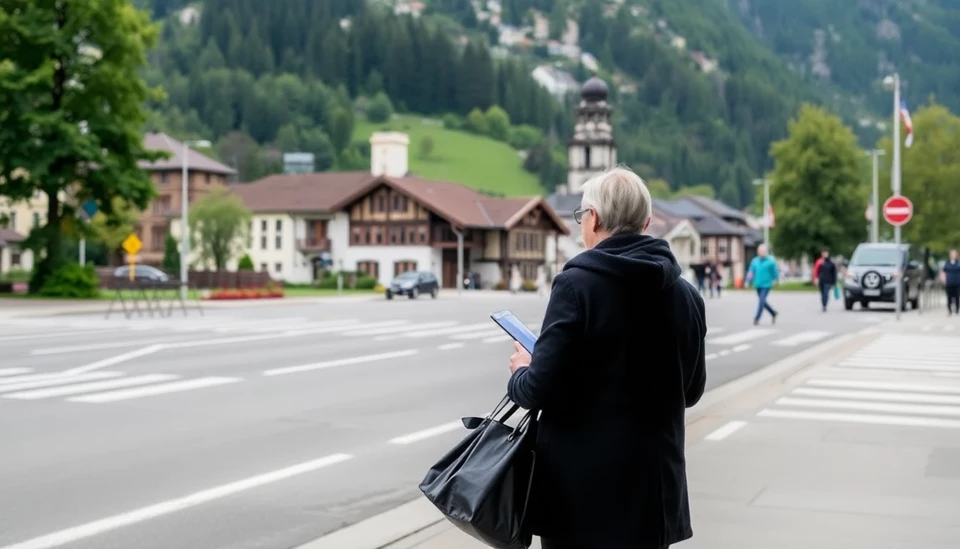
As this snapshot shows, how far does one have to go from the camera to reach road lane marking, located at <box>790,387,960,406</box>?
1320cm

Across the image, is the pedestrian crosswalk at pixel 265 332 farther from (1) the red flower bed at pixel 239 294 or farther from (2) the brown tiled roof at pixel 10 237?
(2) the brown tiled roof at pixel 10 237

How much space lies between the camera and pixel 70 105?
142 feet

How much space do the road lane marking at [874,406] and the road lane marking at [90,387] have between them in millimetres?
7293

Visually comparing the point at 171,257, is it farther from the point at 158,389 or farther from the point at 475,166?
the point at 475,166

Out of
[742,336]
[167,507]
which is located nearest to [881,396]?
[167,507]

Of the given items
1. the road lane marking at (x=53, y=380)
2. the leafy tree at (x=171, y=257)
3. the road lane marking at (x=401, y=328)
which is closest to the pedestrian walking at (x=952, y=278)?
the road lane marking at (x=401, y=328)

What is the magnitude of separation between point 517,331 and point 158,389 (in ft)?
33.5

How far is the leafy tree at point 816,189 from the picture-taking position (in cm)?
8638

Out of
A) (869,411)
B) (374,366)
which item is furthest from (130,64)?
(869,411)

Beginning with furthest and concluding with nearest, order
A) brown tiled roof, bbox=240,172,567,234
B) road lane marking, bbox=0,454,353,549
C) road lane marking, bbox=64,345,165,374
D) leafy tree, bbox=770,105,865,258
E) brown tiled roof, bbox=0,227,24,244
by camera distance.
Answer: brown tiled roof, bbox=0,227,24,244 < brown tiled roof, bbox=240,172,567,234 < leafy tree, bbox=770,105,865,258 < road lane marking, bbox=64,345,165,374 < road lane marking, bbox=0,454,353,549

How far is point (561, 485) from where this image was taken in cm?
386

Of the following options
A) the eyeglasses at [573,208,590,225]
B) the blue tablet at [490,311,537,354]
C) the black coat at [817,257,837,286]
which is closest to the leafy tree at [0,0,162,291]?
the black coat at [817,257,837,286]

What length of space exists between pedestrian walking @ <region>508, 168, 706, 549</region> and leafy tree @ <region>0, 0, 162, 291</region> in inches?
1567

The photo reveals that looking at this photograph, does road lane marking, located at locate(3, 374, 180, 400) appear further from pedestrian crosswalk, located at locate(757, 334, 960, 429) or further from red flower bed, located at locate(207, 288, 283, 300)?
red flower bed, located at locate(207, 288, 283, 300)
